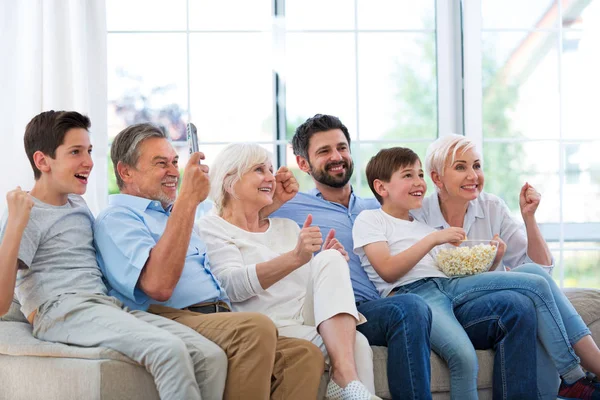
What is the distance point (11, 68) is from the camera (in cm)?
351

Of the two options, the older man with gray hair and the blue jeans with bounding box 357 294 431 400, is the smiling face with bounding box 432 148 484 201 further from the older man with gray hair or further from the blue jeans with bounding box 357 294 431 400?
the older man with gray hair

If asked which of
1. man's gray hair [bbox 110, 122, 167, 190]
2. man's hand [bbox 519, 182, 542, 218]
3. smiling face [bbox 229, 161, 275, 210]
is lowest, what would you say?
man's hand [bbox 519, 182, 542, 218]

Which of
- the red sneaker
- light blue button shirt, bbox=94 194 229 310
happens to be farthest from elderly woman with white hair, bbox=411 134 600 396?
light blue button shirt, bbox=94 194 229 310

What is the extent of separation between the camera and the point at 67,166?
7.77ft

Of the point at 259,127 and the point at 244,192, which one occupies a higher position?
the point at 259,127

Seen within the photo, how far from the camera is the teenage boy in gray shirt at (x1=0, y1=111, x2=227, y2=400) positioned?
6.72 ft

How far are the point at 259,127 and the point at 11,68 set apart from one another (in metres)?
1.22

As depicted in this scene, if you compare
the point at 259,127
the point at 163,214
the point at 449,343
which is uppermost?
the point at 259,127

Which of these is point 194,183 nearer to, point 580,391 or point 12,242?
point 12,242

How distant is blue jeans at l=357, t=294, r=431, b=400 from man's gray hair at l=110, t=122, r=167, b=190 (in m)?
0.96

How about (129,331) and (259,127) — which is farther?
(259,127)

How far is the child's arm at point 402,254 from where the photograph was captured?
2.64m

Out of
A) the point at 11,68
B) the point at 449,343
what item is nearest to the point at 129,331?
the point at 449,343

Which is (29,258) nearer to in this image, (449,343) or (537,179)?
(449,343)
